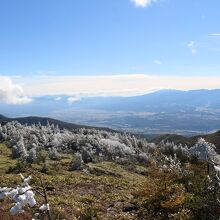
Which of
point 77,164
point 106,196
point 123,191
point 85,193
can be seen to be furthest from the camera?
point 77,164

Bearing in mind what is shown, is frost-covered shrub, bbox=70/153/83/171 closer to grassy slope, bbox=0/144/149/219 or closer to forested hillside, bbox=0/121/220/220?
forested hillside, bbox=0/121/220/220

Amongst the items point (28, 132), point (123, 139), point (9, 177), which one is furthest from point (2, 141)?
point (9, 177)

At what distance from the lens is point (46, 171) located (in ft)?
170

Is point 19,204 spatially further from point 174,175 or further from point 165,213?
point 174,175

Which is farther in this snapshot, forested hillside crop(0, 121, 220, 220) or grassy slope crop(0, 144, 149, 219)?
grassy slope crop(0, 144, 149, 219)

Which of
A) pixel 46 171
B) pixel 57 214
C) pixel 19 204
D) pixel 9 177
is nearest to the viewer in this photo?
pixel 19 204

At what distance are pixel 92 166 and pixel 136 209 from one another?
27313 mm

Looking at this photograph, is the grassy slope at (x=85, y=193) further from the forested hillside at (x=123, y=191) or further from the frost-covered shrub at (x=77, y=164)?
the frost-covered shrub at (x=77, y=164)

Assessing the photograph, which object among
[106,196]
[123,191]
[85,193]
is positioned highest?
[85,193]

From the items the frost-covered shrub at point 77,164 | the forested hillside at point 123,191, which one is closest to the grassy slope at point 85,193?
the forested hillside at point 123,191

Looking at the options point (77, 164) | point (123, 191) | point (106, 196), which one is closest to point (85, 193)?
point (106, 196)

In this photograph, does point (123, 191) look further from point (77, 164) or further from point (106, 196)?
point (77, 164)

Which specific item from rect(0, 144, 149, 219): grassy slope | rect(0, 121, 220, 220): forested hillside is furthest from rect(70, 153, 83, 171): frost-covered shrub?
rect(0, 144, 149, 219): grassy slope

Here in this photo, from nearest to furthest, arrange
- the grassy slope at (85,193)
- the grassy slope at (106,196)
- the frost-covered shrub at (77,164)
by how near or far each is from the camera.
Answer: the grassy slope at (106,196)
the grassy slope at (85,193)
the frost-covered shrub at (77,164)
